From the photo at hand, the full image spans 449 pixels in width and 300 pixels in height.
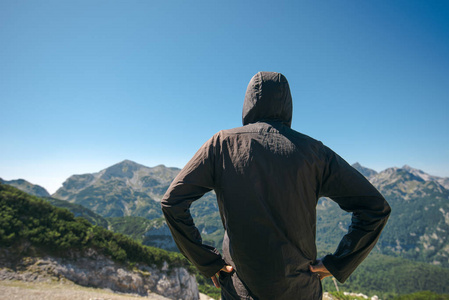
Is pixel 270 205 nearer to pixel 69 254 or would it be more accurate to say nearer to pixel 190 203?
pixel 190 203

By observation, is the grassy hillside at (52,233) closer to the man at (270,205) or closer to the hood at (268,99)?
the man at (270,205)

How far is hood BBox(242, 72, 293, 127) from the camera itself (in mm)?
2227

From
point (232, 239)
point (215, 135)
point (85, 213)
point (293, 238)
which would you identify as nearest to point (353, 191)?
point (293, 238)

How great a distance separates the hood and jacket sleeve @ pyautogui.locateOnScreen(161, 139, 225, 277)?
0.61 meters

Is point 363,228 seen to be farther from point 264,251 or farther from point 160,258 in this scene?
point 160,258

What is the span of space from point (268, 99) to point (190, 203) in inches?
52.0

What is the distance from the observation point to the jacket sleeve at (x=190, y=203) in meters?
→ 1.98

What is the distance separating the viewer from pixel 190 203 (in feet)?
6.62

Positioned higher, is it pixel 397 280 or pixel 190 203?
pixel 190 203

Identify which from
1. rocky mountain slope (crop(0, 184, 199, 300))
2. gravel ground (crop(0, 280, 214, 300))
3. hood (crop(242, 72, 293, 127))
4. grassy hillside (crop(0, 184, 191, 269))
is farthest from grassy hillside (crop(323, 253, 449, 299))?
Result: hood (crop(242, 72, 293, 127))

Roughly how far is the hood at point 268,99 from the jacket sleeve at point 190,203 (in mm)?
612

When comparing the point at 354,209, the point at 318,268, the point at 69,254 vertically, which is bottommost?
the point at 69,254

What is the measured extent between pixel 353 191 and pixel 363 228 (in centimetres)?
36

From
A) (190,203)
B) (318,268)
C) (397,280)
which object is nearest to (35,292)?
(190,203)
